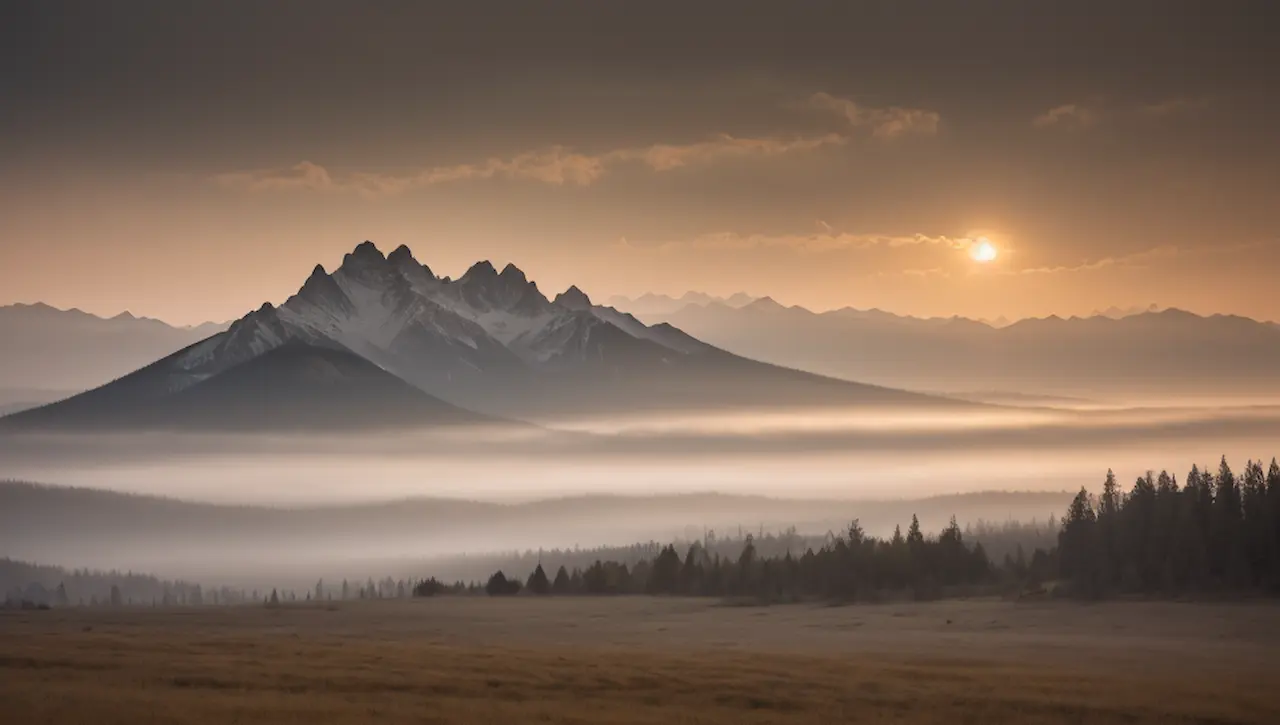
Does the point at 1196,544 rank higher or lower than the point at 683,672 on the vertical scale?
higher

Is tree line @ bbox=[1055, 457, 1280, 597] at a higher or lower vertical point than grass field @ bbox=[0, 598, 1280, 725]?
higher

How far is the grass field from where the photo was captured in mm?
92062

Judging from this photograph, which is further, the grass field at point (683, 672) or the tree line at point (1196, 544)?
the tree line at point (1196, 544)

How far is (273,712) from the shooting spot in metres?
89.6

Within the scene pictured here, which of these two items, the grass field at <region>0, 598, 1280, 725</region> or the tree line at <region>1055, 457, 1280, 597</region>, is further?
the tree line at <region>1055, 457, 1280, 597</region>

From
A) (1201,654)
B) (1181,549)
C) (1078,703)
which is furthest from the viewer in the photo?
(1181,549)

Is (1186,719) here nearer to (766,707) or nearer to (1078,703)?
(1078,703)

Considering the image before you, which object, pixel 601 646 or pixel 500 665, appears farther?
pixel 601 646

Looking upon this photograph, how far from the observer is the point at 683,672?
109938 millimetres

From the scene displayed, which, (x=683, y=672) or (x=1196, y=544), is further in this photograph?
(x=1196, y=544)

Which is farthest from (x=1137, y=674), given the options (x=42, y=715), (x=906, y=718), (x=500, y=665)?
(x=42, y=715)

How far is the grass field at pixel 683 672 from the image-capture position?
92062 millimetres

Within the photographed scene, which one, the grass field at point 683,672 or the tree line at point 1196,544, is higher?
the tree line at point 1196,544

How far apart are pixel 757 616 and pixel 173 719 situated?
11088 centimetres
